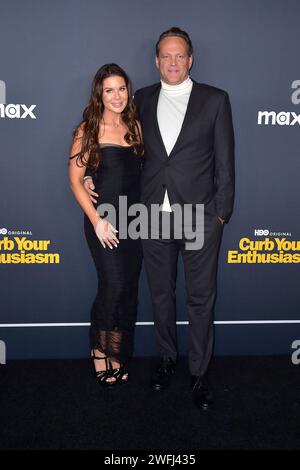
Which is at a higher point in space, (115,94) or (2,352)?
(115,94)

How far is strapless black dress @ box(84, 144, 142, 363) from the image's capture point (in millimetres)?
2375

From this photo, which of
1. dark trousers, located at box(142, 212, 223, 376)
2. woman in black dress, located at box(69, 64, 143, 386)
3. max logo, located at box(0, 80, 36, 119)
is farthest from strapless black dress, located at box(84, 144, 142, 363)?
max logo, located at box(0, 80, 36, 119)

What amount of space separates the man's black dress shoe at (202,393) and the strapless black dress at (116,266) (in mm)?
409

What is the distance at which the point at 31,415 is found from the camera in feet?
7.68

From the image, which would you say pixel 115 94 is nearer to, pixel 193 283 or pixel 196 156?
pixel 196 156

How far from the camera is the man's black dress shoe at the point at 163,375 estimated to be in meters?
2.61

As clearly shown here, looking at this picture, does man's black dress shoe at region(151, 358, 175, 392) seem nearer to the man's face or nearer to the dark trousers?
the dark trousers

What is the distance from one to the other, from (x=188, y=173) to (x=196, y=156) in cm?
9

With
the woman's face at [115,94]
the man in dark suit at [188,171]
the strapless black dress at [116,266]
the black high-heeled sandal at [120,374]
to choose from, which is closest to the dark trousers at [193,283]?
the man in dark suit at [188,171]

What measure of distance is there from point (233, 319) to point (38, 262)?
1.27 metres

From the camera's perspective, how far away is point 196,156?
2350 mm

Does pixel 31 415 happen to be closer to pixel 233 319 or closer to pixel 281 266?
pixel 233 319

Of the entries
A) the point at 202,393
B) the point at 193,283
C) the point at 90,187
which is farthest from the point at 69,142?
the point at 202,393
